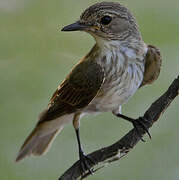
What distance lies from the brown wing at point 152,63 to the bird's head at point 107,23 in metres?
0.19

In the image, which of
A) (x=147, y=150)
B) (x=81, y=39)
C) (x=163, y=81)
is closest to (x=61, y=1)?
(x=81, y=39)

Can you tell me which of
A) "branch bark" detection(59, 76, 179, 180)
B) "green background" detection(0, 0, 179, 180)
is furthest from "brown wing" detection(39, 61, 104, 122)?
"green background" detection(0, 0, 179, 180)

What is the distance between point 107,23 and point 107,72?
0.42 m

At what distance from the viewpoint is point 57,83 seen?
7.33 metres

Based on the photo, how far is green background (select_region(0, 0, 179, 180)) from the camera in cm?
697

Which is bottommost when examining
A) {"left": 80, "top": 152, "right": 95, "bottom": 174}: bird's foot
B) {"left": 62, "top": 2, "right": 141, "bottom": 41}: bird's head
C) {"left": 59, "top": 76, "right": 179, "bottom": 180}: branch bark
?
{"left": 80, "top": 152, "right": 95, "bottom": 174}: bird's foot

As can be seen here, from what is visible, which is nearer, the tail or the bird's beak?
the bird's beak

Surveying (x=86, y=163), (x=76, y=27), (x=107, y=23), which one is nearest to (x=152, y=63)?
(x=107, y=23)

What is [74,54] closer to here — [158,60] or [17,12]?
[17,12]

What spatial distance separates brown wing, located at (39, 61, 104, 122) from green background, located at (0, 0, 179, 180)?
1051 millimetres

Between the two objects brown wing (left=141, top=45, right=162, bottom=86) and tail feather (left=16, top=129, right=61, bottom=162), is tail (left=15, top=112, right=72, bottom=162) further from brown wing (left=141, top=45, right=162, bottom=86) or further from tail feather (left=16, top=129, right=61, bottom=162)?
brown wing (left=141, top=45, right=162, bottom=86)

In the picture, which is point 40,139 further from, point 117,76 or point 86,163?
point 117,76

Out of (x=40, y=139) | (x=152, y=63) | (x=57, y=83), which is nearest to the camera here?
(x=152, y=63)

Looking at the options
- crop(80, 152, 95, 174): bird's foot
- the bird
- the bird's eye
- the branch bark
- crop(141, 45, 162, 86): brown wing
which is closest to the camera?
the branch bark
